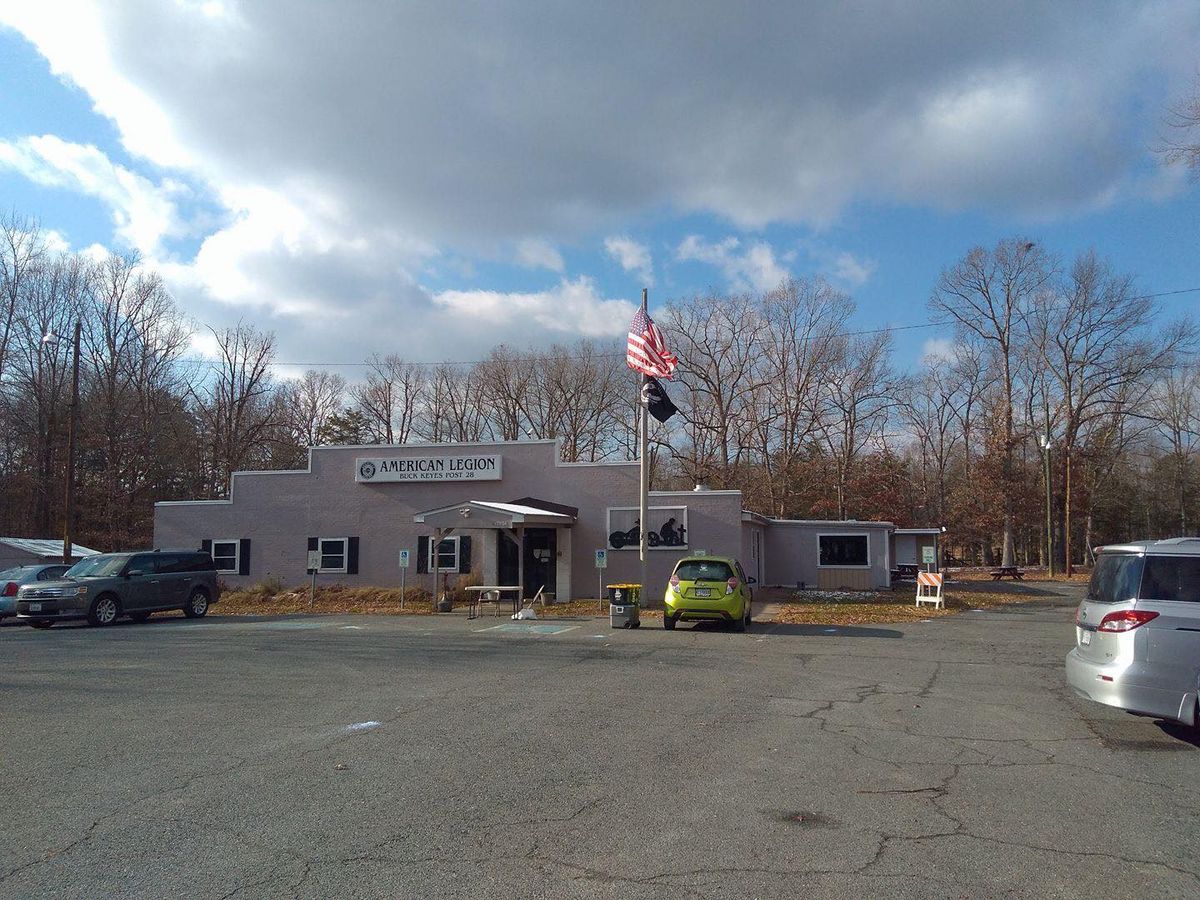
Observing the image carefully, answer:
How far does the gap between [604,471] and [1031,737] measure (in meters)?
20.9

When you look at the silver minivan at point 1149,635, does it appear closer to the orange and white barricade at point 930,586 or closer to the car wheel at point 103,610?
the orange and white barricade at point 930,586

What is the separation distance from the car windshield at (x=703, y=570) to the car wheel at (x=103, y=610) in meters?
13.4

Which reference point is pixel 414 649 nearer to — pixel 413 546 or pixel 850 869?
pixel 850 869

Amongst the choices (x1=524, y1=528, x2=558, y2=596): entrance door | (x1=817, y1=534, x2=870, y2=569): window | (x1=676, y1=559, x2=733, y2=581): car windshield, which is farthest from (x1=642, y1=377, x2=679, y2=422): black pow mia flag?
(x1=817, y1=534, x2=870, y2=569): window

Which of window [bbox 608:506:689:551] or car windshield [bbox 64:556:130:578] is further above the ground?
window [bbox 608:506:689:551]

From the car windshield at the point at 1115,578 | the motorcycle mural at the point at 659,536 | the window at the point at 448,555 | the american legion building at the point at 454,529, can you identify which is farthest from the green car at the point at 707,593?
the window at the point at 448,555

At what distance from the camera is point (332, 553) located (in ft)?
101

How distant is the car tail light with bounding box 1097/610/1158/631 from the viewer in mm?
8008

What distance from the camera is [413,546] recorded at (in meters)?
30.2

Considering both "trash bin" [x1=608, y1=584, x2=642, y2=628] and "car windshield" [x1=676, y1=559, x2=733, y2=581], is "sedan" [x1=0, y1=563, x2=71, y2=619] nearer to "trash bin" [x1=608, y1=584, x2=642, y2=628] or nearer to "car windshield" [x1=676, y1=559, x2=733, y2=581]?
"trash bin" [x1=608, y1=584, x2=642, y2=628]

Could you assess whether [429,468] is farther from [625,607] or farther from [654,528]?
[625,607]

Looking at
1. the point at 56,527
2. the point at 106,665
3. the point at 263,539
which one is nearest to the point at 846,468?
the point at 263,539

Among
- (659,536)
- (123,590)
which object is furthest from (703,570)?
(123,590)

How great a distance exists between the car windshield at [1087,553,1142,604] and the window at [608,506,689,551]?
751 inches
